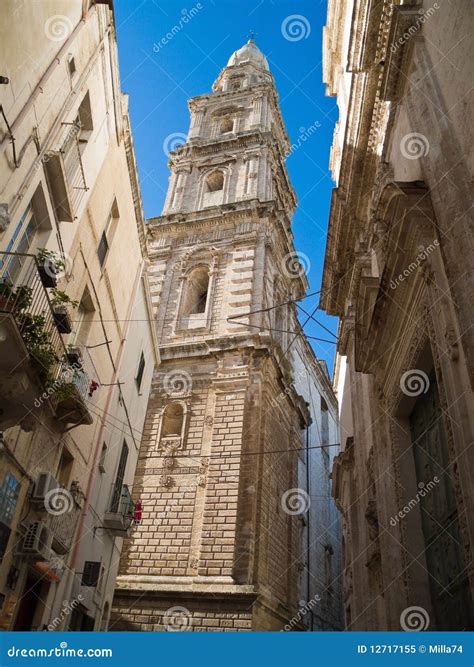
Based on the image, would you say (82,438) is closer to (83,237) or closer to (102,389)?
(102,389)

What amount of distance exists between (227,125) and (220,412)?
20384mm

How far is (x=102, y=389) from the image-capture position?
11.5 meters

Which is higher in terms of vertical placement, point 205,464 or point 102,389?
point 205,464

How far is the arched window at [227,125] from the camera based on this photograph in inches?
1284

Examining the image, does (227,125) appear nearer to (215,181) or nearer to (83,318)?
(215,181)

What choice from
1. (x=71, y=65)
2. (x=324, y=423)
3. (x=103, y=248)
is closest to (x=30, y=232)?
(x=71, y=65)

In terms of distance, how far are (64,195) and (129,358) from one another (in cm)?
563

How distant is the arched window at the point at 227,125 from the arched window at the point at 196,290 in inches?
473

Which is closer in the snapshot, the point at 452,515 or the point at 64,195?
the point at 452,515

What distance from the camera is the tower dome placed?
38.6 m

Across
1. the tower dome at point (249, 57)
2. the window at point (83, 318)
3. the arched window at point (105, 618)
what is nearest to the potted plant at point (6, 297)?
the window at point (83, 318)

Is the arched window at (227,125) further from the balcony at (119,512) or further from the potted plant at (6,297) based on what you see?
the potted plant at (6,297)

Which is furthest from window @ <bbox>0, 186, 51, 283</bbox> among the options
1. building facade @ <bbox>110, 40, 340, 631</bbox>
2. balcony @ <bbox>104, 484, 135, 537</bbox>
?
building facade @ <bbox>110, 40, 340, 631</bbox>

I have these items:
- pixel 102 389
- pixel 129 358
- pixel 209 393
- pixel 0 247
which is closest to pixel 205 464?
pixel 209 393
